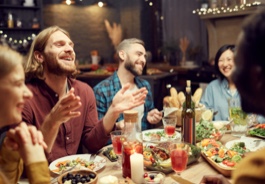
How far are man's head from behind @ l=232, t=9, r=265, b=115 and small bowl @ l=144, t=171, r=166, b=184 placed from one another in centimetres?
66

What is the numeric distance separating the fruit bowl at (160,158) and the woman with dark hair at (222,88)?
1.26m

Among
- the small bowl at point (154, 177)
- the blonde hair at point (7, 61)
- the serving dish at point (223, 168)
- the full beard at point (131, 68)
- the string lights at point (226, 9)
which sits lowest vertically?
the serving dish at point (223, 168)

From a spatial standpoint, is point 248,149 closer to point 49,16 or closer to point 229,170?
point 229,170

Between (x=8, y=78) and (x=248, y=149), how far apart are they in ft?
4.41

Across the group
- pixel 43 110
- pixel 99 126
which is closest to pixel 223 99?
pixel 99 126

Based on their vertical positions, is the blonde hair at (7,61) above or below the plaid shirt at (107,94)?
above

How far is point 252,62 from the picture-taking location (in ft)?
2.68

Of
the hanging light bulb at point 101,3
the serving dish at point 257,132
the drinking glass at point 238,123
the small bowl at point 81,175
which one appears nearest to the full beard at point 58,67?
the small bowl at point 81,175

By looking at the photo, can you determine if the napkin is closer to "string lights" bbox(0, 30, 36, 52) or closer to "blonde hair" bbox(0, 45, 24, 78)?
"blonde hair" bbox(0, 45, 24, 78)

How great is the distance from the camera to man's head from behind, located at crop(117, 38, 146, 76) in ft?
9.64

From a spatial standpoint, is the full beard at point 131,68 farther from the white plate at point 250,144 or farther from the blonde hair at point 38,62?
the white plate at point 250,144

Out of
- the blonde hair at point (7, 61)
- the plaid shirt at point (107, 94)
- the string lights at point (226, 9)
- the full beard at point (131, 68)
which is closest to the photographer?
the blonde hair at point (7, 61)

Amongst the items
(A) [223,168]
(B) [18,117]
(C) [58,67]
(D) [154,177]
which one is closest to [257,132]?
(A) [223,168]

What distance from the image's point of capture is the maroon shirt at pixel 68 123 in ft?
Answer: 6.78
